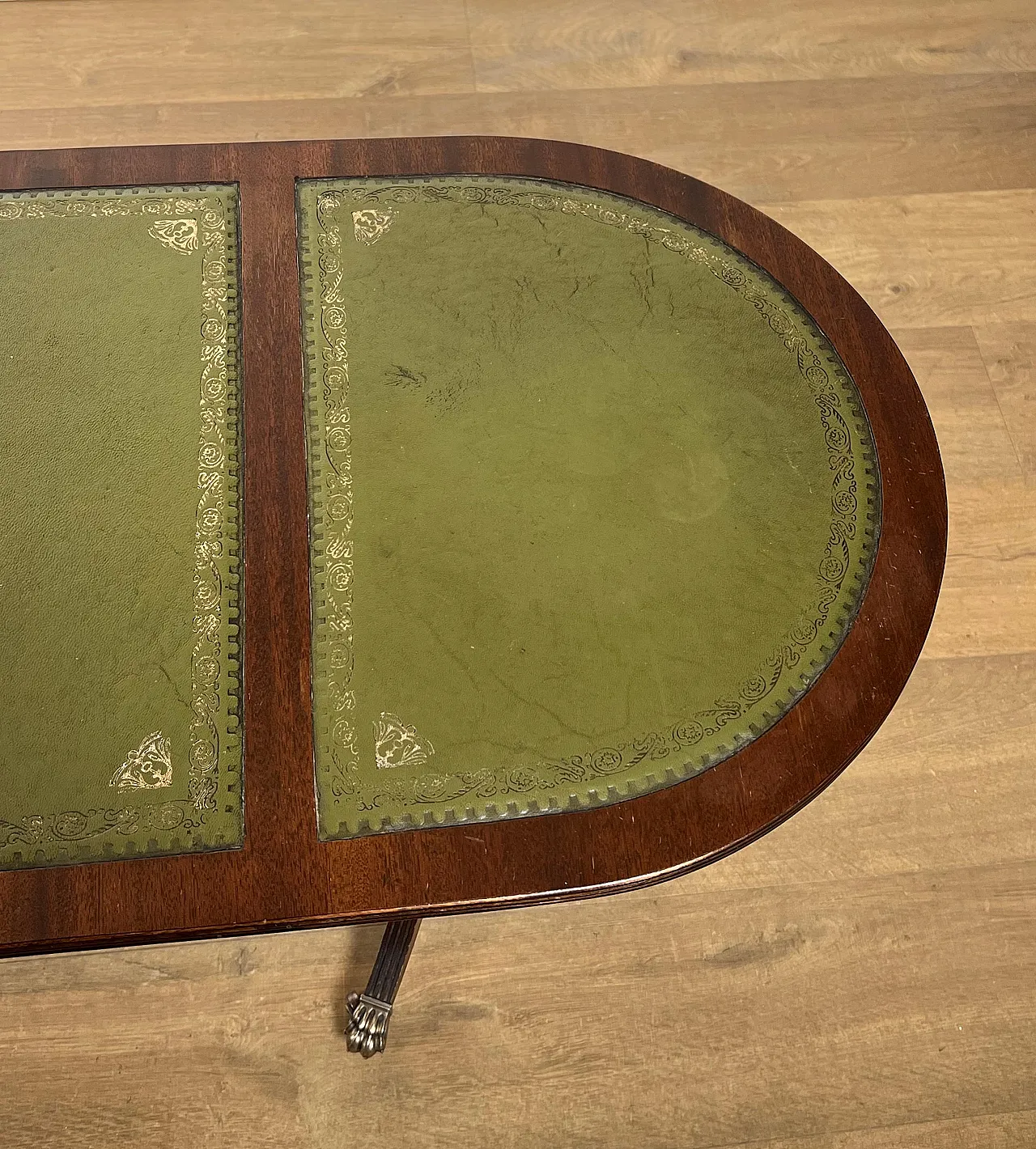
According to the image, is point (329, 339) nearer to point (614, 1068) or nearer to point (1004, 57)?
point (614, 1068)

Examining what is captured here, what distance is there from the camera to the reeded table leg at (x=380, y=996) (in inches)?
39.0

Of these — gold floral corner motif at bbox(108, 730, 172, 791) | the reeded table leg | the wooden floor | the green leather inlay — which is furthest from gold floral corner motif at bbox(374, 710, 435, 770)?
the wooden floor

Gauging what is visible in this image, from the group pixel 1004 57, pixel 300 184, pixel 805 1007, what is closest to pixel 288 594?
pixel 300 184

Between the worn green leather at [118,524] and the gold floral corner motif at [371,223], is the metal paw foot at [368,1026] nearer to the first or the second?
the worn green leather at [118,524]

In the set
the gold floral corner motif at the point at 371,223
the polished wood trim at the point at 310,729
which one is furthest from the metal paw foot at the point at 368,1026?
the gold floral corner motif at the point at 371,223

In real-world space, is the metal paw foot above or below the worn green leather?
below

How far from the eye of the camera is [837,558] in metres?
0.84

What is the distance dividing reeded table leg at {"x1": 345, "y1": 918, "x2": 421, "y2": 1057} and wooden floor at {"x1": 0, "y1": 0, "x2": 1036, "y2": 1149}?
0.05 metres

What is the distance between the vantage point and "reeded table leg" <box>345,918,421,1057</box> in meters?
0.99

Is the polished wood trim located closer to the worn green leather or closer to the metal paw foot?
the worn green leather

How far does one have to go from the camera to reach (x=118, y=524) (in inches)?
32.2

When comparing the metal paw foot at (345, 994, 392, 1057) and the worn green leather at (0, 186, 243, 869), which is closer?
the worn green leather at (0, 186, 243, 869)

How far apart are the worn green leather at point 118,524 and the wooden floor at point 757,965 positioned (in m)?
0.40

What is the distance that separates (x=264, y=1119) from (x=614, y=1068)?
1.06 ft
